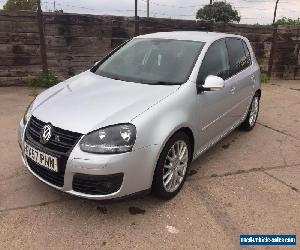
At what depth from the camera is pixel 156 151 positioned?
3086 millimetres

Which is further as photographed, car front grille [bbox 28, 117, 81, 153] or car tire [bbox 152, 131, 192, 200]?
car tire [bbox 152, 131, 192, 200]

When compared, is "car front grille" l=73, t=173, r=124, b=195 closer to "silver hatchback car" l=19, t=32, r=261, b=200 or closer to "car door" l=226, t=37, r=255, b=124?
"silver hatchback car" l=19, t=32, r=261, b=200

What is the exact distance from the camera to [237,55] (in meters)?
4.96

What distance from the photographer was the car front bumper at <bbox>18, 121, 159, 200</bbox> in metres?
2.86

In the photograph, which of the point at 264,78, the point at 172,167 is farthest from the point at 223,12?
the point at 172,167

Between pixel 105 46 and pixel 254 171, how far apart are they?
19.2 ft

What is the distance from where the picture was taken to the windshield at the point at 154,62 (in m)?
3.83

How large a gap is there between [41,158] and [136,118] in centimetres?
89

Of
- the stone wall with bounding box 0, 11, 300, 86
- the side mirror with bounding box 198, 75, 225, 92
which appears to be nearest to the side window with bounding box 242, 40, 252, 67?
the side mirror with bounding box 198, 75, 225, 92

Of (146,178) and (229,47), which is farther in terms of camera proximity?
(229,47)

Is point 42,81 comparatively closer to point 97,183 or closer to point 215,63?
point 215,63

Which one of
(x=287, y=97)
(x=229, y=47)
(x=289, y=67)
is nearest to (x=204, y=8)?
(x=289, y=67)

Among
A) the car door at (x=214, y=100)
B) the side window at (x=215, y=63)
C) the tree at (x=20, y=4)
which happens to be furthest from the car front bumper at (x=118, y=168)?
the tree at (x=20, y=4)

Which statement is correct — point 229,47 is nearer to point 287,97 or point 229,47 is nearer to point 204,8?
point 287,97
